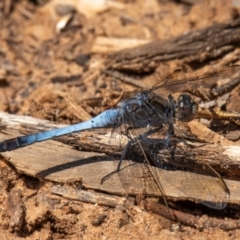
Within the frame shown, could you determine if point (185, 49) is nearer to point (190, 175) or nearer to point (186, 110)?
point (186, 110)

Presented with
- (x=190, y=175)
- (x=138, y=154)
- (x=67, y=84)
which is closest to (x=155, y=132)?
(x=138, y=154)

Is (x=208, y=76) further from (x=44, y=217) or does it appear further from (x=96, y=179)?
(x=44, y=217)

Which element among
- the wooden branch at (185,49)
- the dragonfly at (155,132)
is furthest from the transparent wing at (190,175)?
the wooden branch at (185,49)

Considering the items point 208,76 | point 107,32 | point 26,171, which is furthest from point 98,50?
point 26,171

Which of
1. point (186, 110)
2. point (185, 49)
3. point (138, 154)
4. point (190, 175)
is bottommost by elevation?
point (190, 175)

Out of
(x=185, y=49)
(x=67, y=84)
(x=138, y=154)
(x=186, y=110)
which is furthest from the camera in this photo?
(x=67, y=84)
